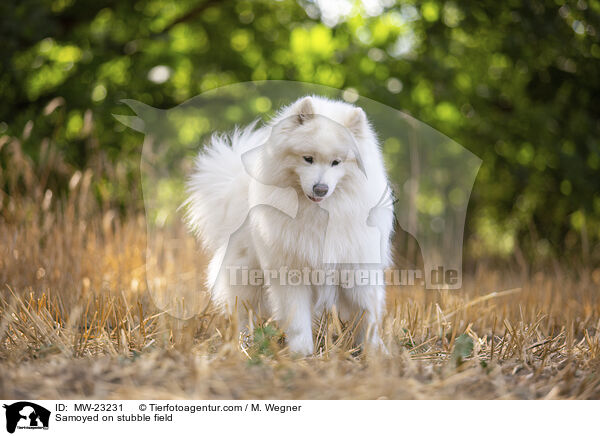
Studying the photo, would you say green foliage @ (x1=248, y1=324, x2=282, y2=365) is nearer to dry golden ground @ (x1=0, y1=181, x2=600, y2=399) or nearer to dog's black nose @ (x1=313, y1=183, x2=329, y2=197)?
dry golden ground @ (x1=0, y1=181, x2=600, y2=399)

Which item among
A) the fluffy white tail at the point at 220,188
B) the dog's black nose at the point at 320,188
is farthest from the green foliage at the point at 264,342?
the dog's black nose at the point at 320,188

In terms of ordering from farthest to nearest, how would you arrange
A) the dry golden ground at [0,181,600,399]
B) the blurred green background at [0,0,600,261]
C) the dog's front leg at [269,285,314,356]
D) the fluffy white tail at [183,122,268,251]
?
the blurred green background at [0,0,600,261]
the fluffy white tail at [183,122,268,251]
the dog's front leg at [269,285,314,356]
the dry golden ground at [0,181,600,399]

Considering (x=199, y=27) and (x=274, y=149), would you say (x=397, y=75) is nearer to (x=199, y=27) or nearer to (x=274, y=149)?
(x=199, y=27)

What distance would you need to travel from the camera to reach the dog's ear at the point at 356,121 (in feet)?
8.17

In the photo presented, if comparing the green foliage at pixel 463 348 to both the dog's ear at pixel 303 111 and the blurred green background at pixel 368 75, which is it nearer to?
the dog's ear at pixel 303 111

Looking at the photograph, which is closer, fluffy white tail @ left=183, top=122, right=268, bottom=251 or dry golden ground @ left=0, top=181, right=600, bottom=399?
dry golden ground @ left=0, top=181, right=600, bottom=399

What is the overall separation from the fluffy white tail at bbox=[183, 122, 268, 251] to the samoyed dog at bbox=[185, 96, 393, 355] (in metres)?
0.01

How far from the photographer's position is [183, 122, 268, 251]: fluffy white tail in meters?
2.89

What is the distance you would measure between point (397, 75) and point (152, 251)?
3162 mm

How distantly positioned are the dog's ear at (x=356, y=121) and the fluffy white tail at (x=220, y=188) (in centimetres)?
49
